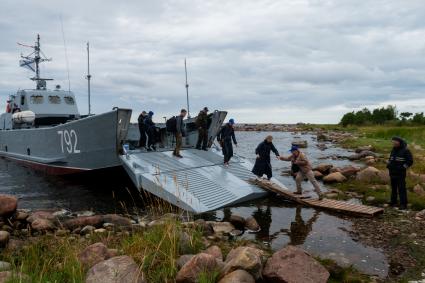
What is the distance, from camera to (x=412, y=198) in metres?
11.5

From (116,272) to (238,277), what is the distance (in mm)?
1442

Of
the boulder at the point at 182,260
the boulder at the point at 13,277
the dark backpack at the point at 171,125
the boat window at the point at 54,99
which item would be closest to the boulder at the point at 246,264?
the boulder at the point at 182,260

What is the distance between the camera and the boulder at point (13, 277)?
4.68 meters

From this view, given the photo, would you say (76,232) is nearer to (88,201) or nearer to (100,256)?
(100,256)

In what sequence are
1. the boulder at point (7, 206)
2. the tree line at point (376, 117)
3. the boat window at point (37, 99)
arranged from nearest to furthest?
the boulder at point (7, 206), the boat window at point (37, 99), the tree line at point (376, 117)

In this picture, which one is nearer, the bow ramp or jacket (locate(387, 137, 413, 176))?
jacket (locate(387, 137, 413, 176))

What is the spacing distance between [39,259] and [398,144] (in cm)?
888

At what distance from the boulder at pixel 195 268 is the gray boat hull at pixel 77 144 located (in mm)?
8319

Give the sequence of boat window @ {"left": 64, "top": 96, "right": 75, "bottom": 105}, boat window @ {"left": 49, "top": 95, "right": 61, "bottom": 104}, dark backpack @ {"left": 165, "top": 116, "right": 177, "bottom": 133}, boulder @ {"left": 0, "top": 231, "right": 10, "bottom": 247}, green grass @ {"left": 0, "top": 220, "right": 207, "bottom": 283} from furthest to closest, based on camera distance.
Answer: boat window @ {"left": 64, "top": 96, "right": 75, "bottom": 105} < boat window @ {"left": 49, "top": 95, "right": 61, "bottom": 104} < dark backpack @ {"left": 165, "top": 116, "right": 177, "bottom": 133} < boulder @ {"left": 0, "top": 231, "right": 10, "bottom": 247} < green grass @ {"left": 0, "top": 220, "right": 207, "bottom": 283}

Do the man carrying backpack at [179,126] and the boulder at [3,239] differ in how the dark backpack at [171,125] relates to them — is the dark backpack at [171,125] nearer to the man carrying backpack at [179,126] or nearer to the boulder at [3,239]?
the man carrying backpack at [179,126]

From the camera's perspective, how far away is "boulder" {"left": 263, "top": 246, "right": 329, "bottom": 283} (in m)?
5.26

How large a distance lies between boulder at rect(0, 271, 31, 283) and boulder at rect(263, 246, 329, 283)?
292cm

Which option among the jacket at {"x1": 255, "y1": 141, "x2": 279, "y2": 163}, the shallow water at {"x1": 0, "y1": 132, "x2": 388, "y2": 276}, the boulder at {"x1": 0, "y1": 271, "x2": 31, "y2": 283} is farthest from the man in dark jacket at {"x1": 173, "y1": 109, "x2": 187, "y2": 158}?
the boulder at {"x1": 0, "y1": 271, "x2": 31, "y2": 283}

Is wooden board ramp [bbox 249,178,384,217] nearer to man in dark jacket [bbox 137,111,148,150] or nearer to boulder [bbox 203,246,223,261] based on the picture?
boulder [bbox 203,246,223,261]
